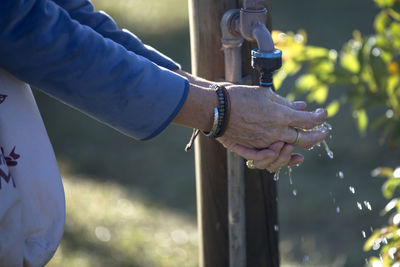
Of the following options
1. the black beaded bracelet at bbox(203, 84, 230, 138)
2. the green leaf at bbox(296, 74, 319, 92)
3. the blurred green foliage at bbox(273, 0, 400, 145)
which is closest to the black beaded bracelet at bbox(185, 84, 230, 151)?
the black beaded bracelet at bbox(203, 84, 230, 138)

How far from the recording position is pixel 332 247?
360 centimetres

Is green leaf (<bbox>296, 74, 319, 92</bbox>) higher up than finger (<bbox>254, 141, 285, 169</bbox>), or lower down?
higher up

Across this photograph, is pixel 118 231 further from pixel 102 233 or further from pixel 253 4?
pixel 253 4

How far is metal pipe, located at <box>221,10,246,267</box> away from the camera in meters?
1.87

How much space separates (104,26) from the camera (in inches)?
75.8

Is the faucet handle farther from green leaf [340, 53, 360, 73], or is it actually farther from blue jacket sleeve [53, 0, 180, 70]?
green leaf [340, 53, 360, 73]

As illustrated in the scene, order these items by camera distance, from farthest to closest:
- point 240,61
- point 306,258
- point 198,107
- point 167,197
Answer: point 167,197
point 306,258
point 240,61
point 198,107

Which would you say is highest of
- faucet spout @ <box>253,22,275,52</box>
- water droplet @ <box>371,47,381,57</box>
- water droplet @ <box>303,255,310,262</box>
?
water droplet @ <box>371,47,381,57</box>

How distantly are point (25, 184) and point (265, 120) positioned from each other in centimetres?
66

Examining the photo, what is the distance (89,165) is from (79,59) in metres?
3.21

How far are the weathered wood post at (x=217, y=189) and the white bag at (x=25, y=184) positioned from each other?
1.95 feet

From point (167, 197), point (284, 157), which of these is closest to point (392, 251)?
point (284, 157)

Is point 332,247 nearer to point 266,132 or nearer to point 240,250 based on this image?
point 240,250

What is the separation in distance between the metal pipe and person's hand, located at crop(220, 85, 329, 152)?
7.7 inches
